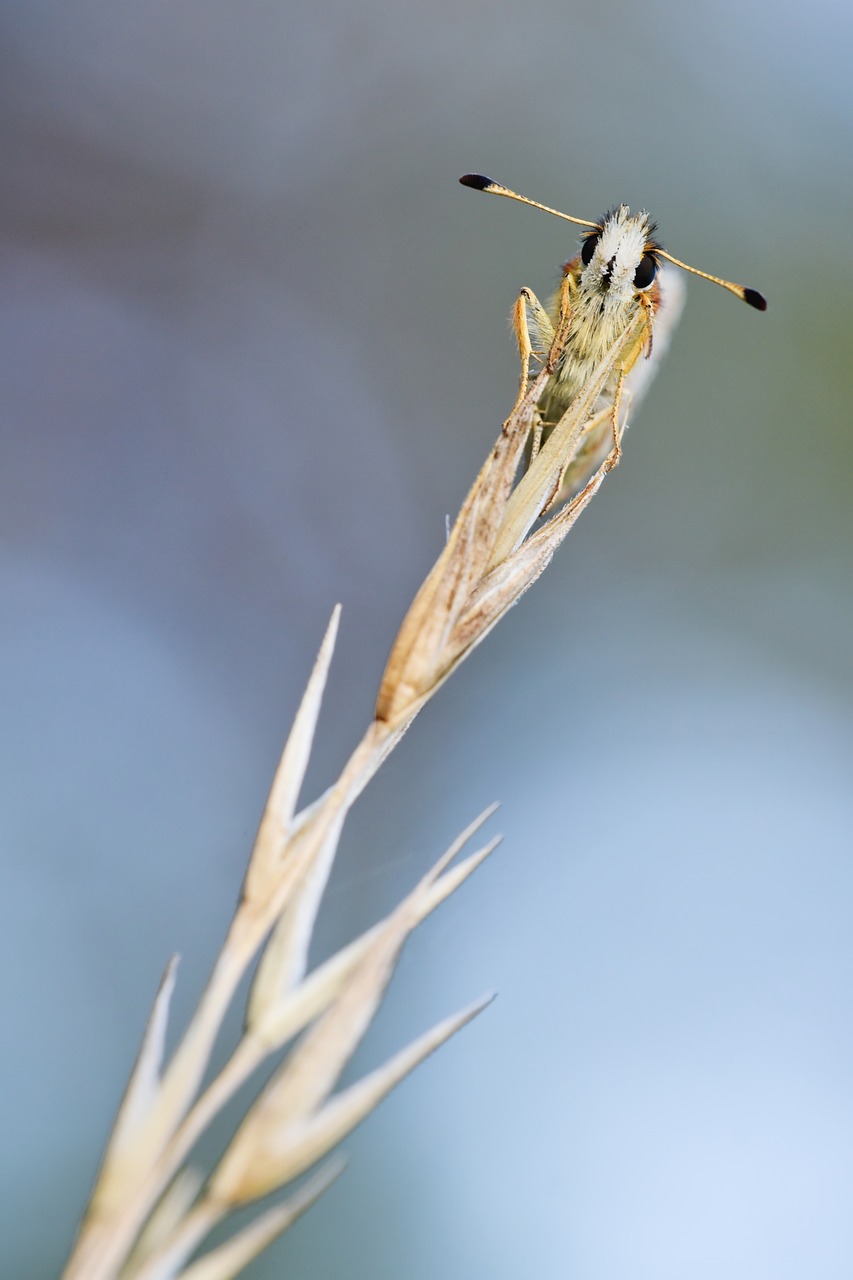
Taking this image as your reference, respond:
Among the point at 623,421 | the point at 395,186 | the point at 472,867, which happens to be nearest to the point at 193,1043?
the point at 472,867

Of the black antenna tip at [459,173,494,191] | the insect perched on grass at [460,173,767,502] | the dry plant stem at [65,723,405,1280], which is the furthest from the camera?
the black antenna tip at [459,173,494,191]

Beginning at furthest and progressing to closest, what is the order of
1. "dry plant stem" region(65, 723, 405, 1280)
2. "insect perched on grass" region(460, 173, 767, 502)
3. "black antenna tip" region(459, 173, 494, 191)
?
1. "black antenna tip" region(459, 173, 494, 191)
2. "insect perched on grass" region(460, 173, 767, 502)
3. "dry plant stem" region(65, 723, 405, 1280)

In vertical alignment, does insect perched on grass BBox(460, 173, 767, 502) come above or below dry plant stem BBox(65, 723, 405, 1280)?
above

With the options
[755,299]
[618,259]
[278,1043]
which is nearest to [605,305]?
[618,259]

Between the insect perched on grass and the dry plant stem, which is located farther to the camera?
the insect perched on grass

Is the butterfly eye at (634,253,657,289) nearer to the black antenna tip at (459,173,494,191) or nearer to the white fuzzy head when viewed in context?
the white fuzzy head

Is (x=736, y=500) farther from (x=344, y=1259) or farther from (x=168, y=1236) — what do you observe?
(x=168, y=1236)

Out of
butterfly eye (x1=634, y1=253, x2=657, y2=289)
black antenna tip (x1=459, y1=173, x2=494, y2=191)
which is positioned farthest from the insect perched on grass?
black antenna tip (x1=459, y1=173, x2=494, y2=191)
